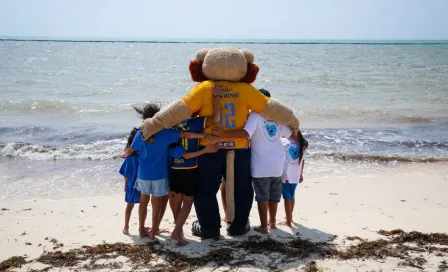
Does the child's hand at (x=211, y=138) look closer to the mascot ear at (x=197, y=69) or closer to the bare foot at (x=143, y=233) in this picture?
the mascot ear at (x=197, y=69)

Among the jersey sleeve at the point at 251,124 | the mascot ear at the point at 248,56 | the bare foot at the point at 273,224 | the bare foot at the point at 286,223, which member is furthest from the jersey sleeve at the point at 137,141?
the bare foot at the point at 286,223

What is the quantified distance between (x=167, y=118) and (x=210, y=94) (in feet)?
1.51

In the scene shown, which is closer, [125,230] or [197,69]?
[197,69]

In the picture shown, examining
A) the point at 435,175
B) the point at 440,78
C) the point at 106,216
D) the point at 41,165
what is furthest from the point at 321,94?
the point at 106,216

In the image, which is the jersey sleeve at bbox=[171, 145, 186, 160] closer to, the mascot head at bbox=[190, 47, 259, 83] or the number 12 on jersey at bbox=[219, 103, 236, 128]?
the number 12 on jersey at bbox=[219, 103, 236, 128]

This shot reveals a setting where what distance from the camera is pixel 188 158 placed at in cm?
434

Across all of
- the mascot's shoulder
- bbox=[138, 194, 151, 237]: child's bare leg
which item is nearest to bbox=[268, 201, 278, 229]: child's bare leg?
bbox=[138, 194, 151, 237]: child's bare leg

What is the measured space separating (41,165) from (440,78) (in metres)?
23.0

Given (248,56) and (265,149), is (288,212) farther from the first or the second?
(248,56)

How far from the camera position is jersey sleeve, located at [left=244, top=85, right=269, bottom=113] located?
4.40 m

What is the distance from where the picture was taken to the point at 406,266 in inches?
152

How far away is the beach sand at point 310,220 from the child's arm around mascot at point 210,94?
46.5 inches

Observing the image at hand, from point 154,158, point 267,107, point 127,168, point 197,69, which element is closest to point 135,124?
point 127,168

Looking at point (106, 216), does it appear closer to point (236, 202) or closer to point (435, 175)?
point (236, 202)
